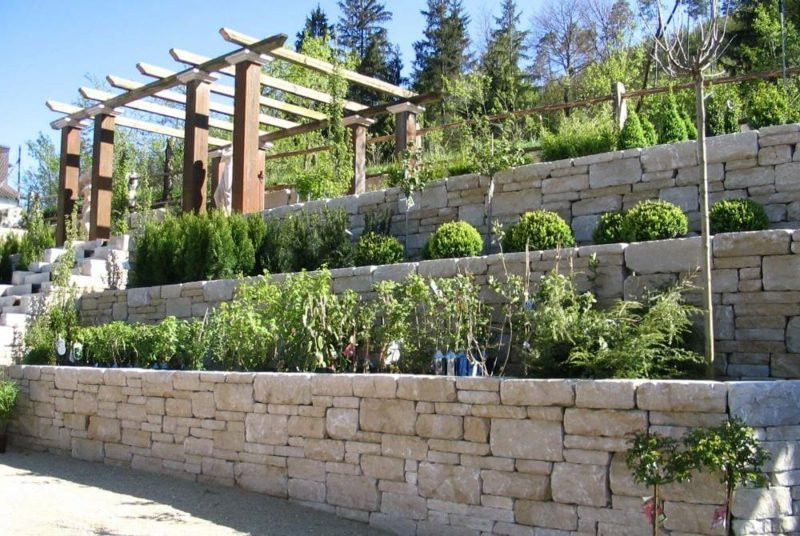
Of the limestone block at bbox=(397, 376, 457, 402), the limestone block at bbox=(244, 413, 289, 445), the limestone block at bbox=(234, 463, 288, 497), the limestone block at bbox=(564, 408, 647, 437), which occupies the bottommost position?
the limestone block at bbox=(234, 463, 288, 497)

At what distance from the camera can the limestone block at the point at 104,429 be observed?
25.2 ft

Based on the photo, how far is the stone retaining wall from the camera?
13.8 feet

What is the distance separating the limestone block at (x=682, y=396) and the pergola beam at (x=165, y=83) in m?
8.07

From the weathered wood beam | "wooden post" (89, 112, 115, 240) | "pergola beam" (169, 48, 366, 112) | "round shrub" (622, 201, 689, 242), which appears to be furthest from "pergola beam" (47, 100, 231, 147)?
"round shrub" (622, 201, 689, 242)

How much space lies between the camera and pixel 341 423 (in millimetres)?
5844

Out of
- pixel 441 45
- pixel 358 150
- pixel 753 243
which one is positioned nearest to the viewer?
pixel 753 243

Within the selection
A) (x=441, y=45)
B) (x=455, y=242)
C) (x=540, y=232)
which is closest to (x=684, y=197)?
(x=540, y=232)

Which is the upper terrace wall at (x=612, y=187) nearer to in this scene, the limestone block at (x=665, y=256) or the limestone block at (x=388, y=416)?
A: the limestone block at (x=665, y=256)

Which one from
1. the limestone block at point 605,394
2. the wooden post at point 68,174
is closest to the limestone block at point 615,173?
the limestone block at point 605,394

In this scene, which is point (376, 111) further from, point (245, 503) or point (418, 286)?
point (245, 503)

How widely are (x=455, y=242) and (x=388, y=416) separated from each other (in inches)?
104

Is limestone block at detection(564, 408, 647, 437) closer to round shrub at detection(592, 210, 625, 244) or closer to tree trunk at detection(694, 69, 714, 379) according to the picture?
tree trunk at detection(694, 69, 714, 379)

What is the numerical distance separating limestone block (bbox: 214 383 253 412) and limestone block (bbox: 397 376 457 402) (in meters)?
1.56

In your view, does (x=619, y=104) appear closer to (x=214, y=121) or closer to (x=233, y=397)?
(x=233, y=397)
